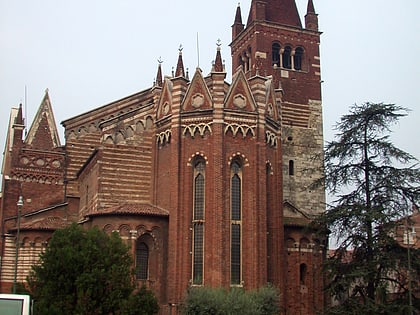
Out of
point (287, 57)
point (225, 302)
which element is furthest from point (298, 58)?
point (225, 302)

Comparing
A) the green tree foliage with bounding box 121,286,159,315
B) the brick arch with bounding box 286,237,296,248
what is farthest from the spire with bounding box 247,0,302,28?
the green tree foliage with bounding box 121,286,159,315

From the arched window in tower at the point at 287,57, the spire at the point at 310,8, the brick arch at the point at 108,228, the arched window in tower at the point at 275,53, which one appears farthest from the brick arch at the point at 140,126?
the spire at the point at 310,8

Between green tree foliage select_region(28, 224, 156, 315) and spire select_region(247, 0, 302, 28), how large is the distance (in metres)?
27.0

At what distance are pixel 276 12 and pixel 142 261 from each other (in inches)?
1021

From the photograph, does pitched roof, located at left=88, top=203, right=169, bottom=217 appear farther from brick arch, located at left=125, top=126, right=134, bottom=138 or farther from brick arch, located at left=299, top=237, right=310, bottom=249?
brick arch, located at left=299, top=237, right=310, bottom=249

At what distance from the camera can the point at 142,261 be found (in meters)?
35.2

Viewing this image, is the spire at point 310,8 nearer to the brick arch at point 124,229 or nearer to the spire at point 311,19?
the spire at point 311,19

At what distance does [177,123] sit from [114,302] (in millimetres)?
11486

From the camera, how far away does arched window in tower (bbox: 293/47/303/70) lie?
5144 centimetres

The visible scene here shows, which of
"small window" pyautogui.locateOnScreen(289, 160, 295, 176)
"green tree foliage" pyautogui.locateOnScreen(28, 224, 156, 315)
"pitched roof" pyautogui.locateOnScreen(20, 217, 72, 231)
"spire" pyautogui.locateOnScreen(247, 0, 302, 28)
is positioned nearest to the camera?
"green tree foliage" pyautogui.locateOnScreen(28, 224, 156, 315)

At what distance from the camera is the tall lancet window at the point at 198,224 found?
1336 inches

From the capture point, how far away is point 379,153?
109 feet

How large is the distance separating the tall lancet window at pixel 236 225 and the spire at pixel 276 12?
1936cm

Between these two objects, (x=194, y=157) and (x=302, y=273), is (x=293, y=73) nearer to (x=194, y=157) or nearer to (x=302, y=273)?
(x=302, y=273)
